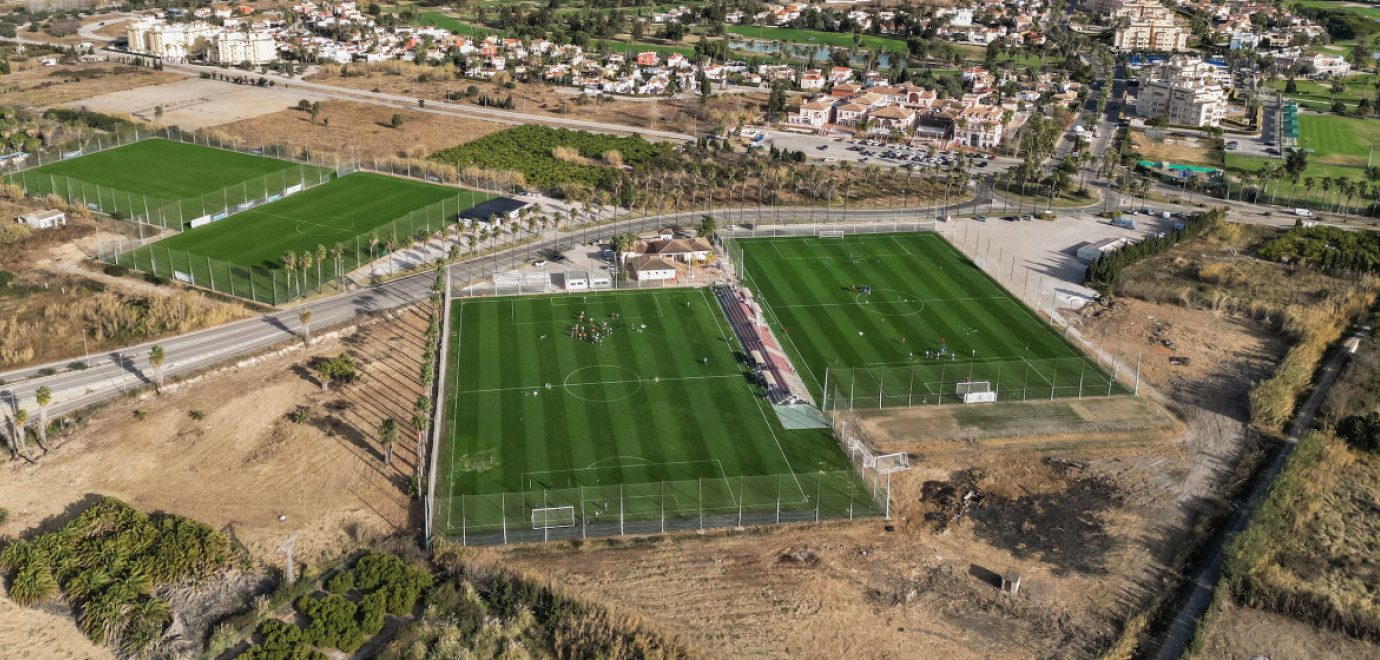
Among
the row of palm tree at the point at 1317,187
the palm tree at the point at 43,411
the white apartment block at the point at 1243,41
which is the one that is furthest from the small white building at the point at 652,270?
the white apartment block at the point at 1243,41

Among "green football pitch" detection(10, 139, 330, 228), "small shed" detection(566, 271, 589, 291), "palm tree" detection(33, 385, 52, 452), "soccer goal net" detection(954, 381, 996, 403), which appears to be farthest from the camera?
"green football pitch" detection(10, 139, 330, 228)

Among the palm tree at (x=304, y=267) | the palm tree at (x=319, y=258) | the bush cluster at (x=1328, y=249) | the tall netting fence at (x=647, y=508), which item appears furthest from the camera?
the bush cluster at (x=1328, y=249)

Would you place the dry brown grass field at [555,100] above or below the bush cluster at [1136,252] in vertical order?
above

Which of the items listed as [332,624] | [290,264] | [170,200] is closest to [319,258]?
[290,264]

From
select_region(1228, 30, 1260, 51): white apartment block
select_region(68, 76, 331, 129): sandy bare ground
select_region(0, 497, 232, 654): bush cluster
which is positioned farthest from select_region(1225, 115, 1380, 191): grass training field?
select_region(68, 76, 331, 129): sandy bare ground

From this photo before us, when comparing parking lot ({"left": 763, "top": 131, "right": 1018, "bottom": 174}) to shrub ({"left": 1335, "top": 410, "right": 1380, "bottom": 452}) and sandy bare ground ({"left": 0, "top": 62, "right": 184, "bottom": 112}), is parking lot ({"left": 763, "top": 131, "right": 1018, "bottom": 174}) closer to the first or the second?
shrub ({"left": 1335, "top": 410, "right": 1380, "bottom": 452})

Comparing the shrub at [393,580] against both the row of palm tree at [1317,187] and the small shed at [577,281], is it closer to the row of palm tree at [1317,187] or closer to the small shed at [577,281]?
the small shed at [577,281]

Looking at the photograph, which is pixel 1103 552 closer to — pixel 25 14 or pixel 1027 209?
pixel 1027 209
